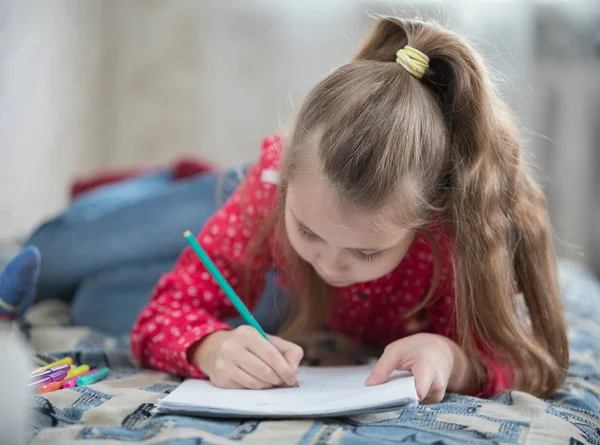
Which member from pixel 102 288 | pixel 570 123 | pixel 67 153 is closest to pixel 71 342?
pixel 102 288

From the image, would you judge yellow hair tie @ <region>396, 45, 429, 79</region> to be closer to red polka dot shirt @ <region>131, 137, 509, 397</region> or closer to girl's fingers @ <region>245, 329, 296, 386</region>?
red polka dot shirt @ <region>131, 137, 509, 397</region>

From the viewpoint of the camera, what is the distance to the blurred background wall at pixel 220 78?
2.18 metres

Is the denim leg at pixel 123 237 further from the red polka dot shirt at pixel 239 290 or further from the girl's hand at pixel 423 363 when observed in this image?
the girl's hand at pixel 423 363

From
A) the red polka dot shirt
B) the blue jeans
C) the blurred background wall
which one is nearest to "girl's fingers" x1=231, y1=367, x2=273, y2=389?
the red polka dot shirt

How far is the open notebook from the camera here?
0.66m

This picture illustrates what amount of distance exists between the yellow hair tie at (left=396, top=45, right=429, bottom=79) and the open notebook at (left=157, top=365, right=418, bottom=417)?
33 centimetres

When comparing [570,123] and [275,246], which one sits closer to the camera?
[275,246]

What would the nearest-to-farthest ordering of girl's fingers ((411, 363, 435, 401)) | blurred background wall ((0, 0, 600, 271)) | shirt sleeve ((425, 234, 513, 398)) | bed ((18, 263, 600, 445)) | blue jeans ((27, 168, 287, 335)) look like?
bed ((18, 263, 600, 445)), girl's fingers ((411, 363, 435, 401)), shirt sleeve ((425, 234, 513, 398)), blue jeans ((27, 168, 287, 335)), blurred background wall ((0, 0, 600, 271))

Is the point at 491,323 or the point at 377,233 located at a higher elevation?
the point at 377,233

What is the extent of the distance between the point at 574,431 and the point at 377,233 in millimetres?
270

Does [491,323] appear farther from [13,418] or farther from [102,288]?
[102,288]

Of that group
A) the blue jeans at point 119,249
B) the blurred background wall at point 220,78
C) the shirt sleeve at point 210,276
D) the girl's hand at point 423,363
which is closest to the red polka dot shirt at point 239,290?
the shirt sleeve at point 210,276

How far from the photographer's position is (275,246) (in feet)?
2.95

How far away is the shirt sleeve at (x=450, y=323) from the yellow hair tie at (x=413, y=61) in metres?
0.22
